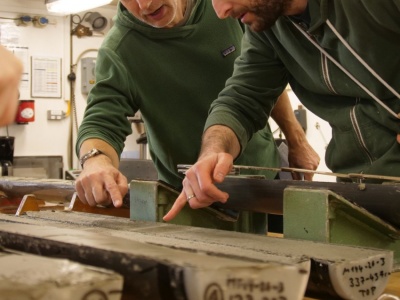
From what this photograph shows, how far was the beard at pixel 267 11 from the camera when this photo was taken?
1394 mm

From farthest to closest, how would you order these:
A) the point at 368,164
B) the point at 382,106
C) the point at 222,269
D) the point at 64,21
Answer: the point at 64,21
the point at 368,164
the point at 382,106
the point at 222,269

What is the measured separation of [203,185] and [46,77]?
4388 millimetres

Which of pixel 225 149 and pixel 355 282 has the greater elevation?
pixel 225 149

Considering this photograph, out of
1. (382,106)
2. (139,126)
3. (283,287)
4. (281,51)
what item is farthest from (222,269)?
(139,126)

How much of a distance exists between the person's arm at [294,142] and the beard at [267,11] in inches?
27.6

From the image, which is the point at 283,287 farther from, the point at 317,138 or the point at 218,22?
the point at 317,138

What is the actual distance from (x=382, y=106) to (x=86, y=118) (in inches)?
37.8

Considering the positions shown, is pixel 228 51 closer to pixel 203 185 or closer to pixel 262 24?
pixel 262 24

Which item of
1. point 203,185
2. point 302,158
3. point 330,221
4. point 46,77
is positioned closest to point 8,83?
point 330,221

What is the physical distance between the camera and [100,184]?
59.9 inches

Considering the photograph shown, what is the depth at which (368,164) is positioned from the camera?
1.42m

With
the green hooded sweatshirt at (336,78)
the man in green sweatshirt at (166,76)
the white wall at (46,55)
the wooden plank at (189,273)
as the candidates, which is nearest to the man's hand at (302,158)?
the man in green sweatshirt at (166,76)

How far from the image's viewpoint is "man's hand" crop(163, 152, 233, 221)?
1236mm

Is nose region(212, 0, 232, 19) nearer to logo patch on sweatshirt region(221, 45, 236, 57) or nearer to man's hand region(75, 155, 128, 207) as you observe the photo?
logo patch on sweatshirt region(221, 45, 236, 57)
